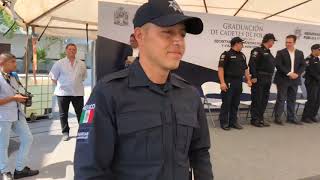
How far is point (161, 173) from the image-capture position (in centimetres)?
145

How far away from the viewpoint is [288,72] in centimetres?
780

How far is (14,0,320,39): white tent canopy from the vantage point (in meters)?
6.89

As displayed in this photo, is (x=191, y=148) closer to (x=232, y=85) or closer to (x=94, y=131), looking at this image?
(x=94, y=131)

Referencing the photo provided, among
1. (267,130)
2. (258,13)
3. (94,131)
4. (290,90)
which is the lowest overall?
(267,130)

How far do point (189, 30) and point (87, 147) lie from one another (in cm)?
66

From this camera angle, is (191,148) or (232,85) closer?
(191,148)

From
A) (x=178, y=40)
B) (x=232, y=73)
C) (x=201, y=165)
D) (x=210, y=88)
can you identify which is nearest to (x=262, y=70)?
(x=232, y=73)

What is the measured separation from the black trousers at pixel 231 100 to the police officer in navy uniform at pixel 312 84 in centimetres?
219

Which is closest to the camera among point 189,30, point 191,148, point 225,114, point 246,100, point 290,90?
point 189,30

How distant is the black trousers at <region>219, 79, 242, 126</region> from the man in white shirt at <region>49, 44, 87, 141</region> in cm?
288

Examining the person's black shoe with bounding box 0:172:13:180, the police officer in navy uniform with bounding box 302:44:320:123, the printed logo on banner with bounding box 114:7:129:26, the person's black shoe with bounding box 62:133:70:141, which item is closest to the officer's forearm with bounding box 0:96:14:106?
the person's black shoe with bounding box 0:172:13:180

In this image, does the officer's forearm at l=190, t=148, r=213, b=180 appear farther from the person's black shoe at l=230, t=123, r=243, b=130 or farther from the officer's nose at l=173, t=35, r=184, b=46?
the person's black shoe at l=230, t=123, r=243, b=130

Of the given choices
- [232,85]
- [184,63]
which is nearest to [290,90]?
[232,85]

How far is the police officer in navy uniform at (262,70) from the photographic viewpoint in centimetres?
758
